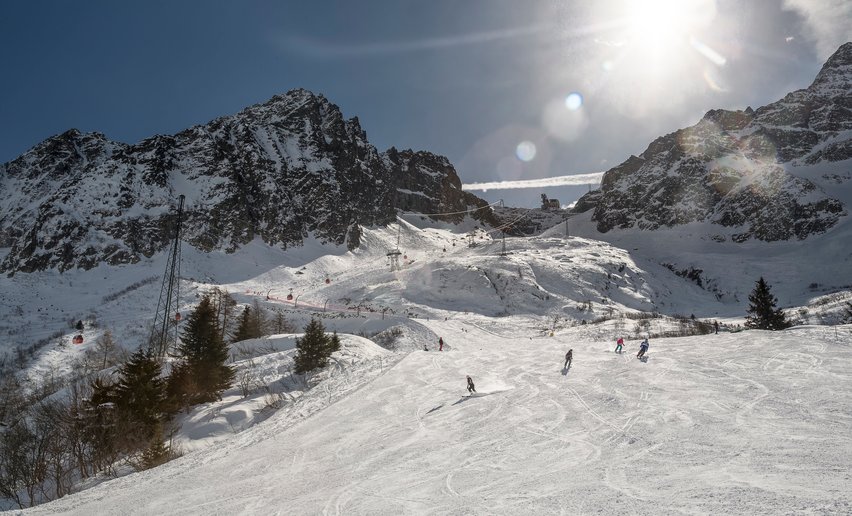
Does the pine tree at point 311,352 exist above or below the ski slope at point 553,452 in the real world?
above

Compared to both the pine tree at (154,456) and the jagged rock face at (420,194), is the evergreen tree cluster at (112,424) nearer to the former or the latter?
the pine tree at (154,456)

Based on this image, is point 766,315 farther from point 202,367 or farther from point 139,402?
point 139,402

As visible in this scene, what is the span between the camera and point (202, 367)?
24.0 meters

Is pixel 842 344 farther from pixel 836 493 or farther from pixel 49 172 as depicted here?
pixel 49 172

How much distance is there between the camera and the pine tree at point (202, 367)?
2305 cm

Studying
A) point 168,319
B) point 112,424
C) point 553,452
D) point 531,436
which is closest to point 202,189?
point 168,319

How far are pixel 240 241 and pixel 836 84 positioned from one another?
20992 centimetres

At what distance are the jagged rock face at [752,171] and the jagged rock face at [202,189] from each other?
92.8m

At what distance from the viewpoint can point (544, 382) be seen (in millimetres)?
19516

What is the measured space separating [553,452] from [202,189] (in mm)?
123221

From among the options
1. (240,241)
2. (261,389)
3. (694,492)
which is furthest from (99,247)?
(694,492)

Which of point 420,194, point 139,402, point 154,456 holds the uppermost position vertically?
point 420,194

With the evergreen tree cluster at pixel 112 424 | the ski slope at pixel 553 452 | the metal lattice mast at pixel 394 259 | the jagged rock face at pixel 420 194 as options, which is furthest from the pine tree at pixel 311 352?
the jagged rock face at pixel 420 194

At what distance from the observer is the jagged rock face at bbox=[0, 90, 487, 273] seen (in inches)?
3826
